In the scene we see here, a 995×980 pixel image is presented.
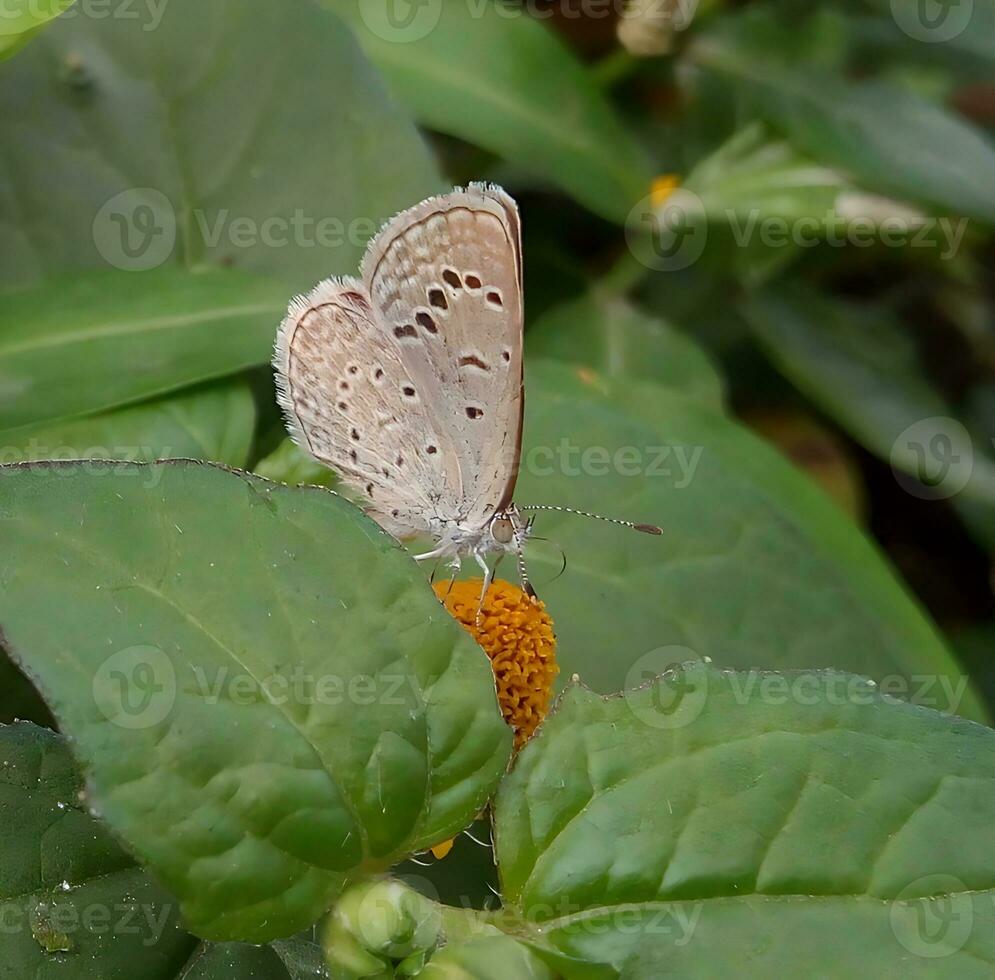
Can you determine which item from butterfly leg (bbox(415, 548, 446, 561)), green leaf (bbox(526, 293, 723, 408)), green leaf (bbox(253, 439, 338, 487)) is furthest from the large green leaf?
green leaf (bbox(526, 293, 723, 408))

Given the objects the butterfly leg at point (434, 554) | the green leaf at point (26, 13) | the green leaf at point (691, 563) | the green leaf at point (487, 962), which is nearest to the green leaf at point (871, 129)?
the green leaf at point (691, 563)

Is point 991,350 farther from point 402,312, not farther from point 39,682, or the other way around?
point 39,682

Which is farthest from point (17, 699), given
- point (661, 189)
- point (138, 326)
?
point (661, 189)

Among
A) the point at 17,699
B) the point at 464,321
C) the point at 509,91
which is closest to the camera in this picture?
the point at 17,699

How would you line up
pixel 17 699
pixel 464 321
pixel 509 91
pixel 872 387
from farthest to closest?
1. pixel 872 387
2. pixel 509 91
3. pixel 464 321
4. pixel 17 699

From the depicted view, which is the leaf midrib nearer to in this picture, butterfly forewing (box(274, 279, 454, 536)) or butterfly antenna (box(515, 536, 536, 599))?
butterfly forewing (box(274, 279, 454, 536))

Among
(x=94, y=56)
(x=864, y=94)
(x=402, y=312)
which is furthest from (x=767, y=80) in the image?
(x=94, y=56)

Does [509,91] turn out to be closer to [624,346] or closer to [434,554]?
[624,346]
